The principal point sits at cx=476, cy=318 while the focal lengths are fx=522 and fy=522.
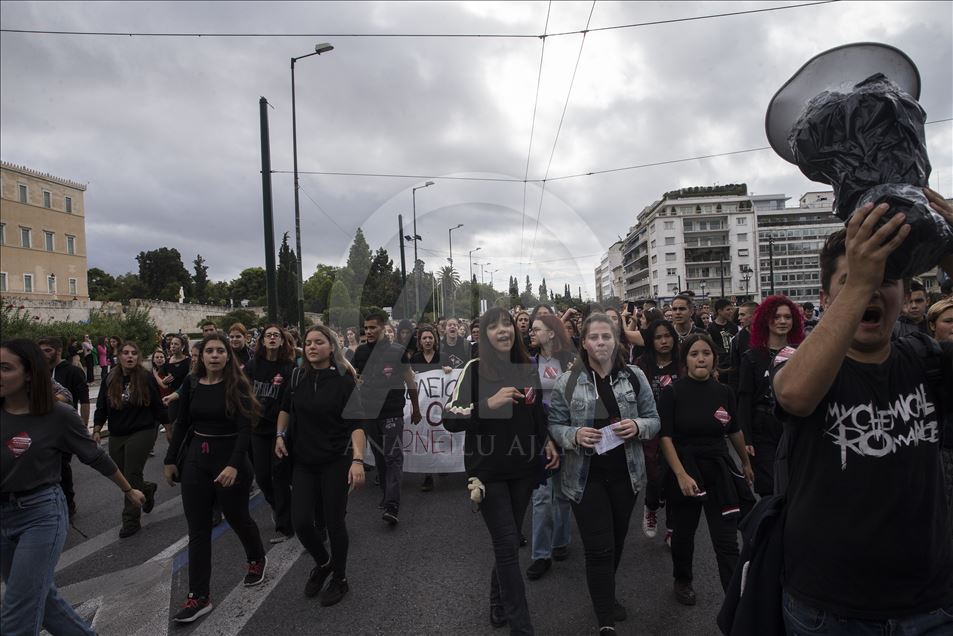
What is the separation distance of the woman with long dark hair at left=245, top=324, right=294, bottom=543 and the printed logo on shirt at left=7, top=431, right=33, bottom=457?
1.62 meters

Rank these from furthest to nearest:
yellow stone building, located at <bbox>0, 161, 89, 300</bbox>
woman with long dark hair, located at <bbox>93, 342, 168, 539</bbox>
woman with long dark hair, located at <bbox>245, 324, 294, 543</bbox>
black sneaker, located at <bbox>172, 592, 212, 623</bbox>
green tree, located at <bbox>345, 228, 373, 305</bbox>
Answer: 1. yellow stone building, located at <bbox>0, 161, 89, 300</bbox>
2. green tree, located at <bbox>345, 228, 373, 305</bbox>
3. woman with long dark hair, located at <bbox>93, 342, 168, 539</bbox>
4. woman with long dark hair, located at <bbox>245, 324, 294, 543</bbox>
5. black sneaker, located at <bbox>172, 592, 212, 623</bbox>

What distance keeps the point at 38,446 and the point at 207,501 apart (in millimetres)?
1079

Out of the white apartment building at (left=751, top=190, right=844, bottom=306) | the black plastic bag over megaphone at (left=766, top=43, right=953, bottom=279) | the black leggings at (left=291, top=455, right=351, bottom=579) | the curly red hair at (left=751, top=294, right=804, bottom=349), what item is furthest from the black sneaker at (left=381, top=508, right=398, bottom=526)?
the white apartment building at (left=751, top=190, right=844, bottom=306)

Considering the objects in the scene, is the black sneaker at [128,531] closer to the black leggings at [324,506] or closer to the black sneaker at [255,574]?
the black sneaker at [255,574]

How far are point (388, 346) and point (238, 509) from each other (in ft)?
8.04

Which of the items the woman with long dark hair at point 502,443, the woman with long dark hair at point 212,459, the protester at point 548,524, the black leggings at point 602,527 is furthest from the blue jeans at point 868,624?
the woman with long dark hair at point 212,459

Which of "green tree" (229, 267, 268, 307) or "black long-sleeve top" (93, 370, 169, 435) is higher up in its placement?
"green tree" (229, 267, 268, 307)

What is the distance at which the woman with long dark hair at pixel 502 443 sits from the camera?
280 centimetres

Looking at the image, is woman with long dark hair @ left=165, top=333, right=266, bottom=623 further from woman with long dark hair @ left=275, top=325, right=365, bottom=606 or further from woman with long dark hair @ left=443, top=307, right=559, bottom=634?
woman with long dark hair @ left=443, top=307, right=559, bottom=634

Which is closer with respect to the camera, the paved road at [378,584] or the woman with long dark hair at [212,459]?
the paved road at [378,584]

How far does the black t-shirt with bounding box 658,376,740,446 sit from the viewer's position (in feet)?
10.6

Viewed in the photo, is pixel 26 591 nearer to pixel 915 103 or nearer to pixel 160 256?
pixel 915 103

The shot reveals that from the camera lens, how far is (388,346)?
569 centimetres

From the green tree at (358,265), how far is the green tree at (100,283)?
94.1 m
